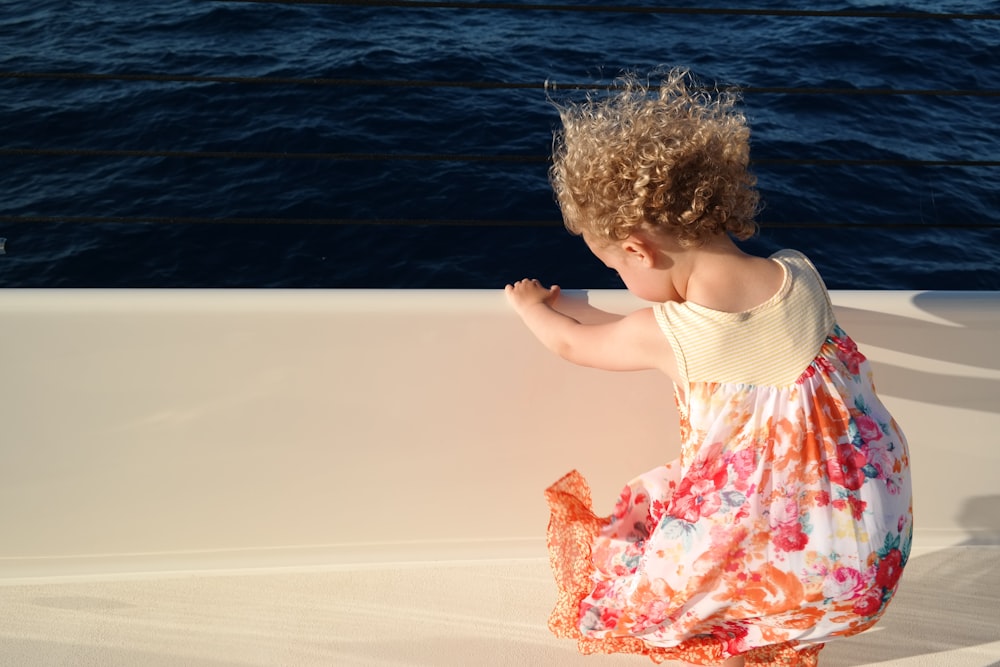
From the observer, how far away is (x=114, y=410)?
172 centimetres

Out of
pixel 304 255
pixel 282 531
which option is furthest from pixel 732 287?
pixel 304 255

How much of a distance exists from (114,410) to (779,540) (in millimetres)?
1101

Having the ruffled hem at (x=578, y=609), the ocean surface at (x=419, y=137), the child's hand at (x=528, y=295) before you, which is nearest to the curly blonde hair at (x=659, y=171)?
the child's hand at (x=528, y=295)

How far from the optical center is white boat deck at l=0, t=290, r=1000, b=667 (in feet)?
5.47

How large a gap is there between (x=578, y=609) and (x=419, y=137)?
7.30m

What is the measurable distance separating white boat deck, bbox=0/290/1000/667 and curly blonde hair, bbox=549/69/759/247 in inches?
13.2

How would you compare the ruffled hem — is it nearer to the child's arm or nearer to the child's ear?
the child's arm

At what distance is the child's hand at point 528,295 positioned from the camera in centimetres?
162

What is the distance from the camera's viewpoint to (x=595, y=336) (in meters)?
1.50

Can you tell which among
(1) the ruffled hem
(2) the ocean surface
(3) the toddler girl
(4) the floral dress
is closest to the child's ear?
(3) the toddler girl

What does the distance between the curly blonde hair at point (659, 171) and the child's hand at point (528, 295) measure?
254mm

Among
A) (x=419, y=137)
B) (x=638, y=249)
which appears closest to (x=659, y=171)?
(x=638, y=249)

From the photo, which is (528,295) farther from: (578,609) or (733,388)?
(578,609)

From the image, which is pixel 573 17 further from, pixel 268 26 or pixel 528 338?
pixel 528 338
